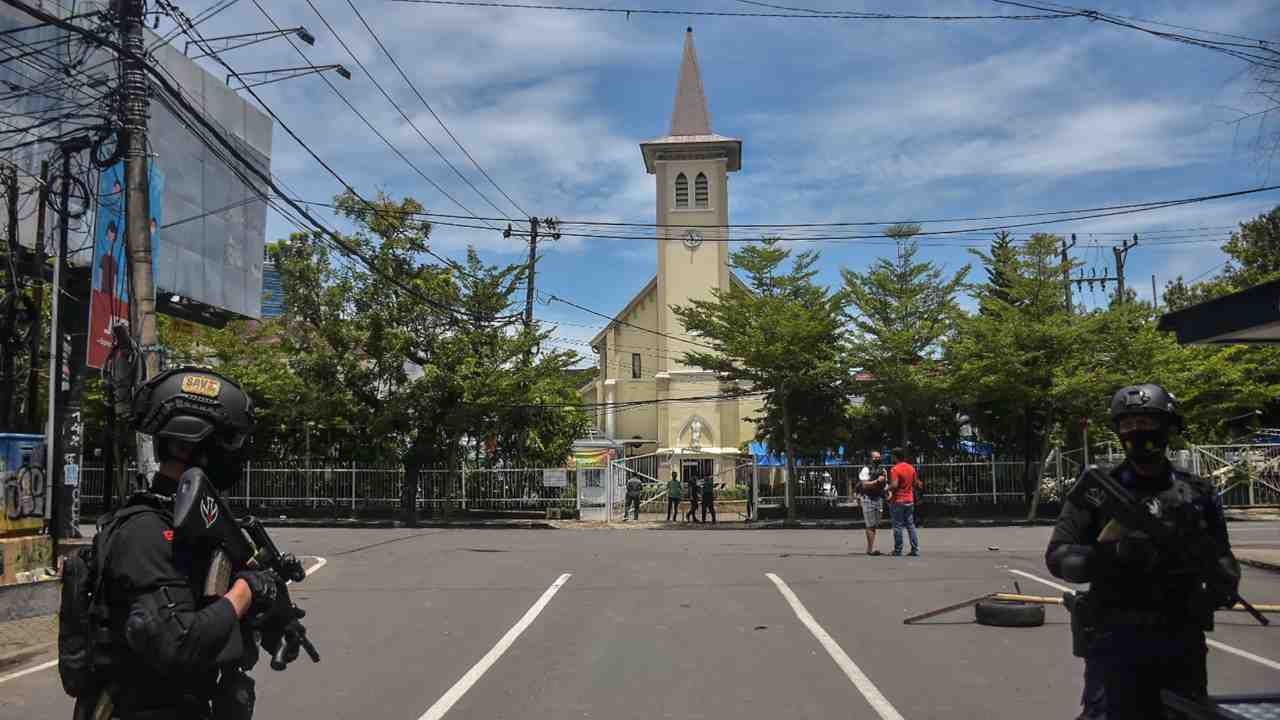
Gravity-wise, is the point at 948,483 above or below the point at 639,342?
below

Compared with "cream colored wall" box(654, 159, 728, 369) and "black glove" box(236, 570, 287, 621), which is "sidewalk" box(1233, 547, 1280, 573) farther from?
"cream colored wall" box(654, 159, 728, 369)

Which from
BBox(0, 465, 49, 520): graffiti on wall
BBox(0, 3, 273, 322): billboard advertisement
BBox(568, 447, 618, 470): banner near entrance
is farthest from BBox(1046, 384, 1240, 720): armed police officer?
BBox(568, 447, 618, 470): banner near entrance

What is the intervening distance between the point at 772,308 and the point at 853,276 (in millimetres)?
3189

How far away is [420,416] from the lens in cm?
3000

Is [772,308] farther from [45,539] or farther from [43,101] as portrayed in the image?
[45,539]

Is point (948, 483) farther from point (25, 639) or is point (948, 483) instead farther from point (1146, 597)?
point (1146, 597)

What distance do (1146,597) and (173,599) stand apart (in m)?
3.28

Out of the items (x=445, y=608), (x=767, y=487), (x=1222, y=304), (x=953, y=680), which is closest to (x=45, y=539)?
(x=445, y=608)

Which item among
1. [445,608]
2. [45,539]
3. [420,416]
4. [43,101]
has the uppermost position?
[43,101]

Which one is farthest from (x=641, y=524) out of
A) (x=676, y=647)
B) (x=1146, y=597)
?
(x=1146, y=597)

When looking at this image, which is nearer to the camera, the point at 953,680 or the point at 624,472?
the point at 953,680

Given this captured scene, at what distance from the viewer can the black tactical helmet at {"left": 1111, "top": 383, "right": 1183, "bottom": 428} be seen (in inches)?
154

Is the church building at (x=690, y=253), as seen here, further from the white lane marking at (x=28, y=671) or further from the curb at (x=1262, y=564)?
the white lane marking at (x=28, y=671)

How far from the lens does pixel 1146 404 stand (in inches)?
154
